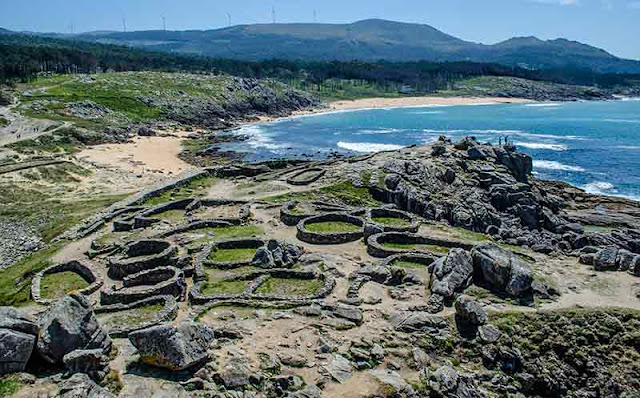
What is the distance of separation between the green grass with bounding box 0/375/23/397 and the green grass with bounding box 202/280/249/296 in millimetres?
12247

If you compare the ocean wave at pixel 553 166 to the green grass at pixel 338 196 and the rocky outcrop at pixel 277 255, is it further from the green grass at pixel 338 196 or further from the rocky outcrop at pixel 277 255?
the rocky outcrop at pixel 277 255

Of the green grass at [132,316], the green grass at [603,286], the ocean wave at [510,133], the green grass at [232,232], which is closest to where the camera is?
the green grass at [132,316]

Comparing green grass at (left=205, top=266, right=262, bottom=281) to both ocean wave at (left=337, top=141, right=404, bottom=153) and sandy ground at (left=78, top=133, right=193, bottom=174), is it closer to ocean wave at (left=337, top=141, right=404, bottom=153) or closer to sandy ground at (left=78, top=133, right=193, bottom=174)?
sandy ground at (left=78, top=133, right=193, bottom=174)

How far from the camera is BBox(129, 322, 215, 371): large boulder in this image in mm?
21156

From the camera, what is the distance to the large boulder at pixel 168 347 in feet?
69.4

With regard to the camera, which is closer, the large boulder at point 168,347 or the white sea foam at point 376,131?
the large boulder at point 168,347

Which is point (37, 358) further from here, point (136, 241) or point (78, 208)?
point (78, 208)

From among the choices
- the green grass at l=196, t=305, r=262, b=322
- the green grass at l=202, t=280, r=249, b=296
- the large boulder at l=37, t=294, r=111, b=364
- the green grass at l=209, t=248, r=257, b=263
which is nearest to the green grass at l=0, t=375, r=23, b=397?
the large boulder at l=37, t=294, r=111, b=364

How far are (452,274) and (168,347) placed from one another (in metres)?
16.1

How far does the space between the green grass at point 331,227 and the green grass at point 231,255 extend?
580 centimetres

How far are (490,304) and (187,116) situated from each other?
116m

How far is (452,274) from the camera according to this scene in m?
30.6

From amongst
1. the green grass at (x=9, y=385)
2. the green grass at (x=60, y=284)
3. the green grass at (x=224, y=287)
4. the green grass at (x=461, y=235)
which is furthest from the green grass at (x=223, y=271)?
the green grass at (x=461, y=235)

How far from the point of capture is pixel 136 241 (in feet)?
128
